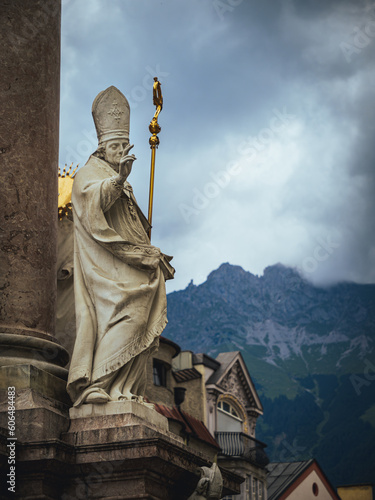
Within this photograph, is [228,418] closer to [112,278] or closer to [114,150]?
[114,150]

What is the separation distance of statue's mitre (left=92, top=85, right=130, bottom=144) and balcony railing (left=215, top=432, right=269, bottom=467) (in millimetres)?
32005

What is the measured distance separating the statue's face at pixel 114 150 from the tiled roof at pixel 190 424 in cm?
2392

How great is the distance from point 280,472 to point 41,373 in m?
38.1

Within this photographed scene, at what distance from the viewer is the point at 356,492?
5084cm

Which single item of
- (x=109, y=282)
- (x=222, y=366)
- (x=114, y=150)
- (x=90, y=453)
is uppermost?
(x=222, y=366)

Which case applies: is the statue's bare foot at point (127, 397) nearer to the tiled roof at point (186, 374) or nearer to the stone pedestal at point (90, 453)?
the stone pedestal at point (90, 453)

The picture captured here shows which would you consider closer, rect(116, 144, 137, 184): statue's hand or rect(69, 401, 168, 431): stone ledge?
rect(69, 401, 168, 431): stone ledge

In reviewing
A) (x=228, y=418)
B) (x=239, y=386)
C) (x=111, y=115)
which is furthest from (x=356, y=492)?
(x=111, y=115)

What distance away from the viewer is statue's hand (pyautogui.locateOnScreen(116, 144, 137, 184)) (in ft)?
35.0

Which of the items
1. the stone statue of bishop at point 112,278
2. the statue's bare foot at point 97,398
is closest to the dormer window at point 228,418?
the stone statue of bishop at point 112,278

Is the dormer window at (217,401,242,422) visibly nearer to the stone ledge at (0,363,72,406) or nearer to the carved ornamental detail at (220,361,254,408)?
the carved ornamental detail at (220,361,254,408)

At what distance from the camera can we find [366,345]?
13838cm

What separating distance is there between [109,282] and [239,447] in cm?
3298

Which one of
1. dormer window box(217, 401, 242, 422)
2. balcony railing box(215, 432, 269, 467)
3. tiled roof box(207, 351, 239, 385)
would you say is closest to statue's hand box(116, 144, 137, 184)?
balcony railing box(215, 432, 269, 467)
